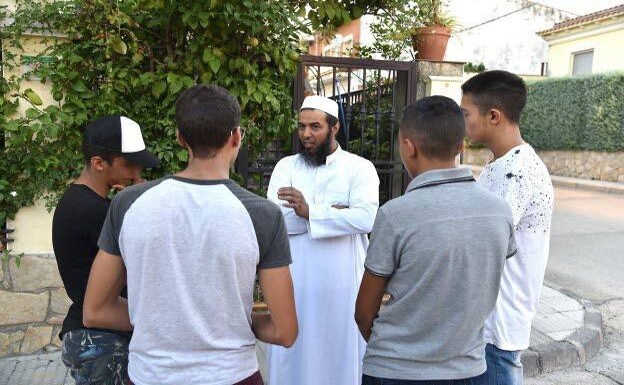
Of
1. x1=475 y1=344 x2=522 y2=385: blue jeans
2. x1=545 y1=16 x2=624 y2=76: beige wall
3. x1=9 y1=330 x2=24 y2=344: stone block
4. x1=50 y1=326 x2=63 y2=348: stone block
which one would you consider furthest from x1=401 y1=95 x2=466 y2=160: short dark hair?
x1=545 y1=16 x2=624 y2=76: beige wall

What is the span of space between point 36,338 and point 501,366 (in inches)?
139

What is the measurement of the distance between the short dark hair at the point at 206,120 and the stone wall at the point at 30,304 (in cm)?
297

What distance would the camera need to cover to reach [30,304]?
3.95 meters

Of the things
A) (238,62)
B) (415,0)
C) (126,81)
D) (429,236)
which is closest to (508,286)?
(429,236)

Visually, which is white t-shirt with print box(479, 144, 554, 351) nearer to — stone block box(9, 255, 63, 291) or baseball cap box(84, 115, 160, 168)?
baseball cap box(84, 115, 160, 168)

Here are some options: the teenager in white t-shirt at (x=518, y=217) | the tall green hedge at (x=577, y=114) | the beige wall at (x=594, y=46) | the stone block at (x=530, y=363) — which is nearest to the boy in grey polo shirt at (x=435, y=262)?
the teenager in white t-shirt at (x=518, y=217)

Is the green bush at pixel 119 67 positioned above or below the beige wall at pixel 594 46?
below

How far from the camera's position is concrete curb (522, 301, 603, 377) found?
168 inches

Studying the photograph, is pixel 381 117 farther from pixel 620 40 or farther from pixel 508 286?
pixel 620 40

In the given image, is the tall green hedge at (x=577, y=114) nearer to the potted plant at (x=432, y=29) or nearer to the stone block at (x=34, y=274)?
the potted plant at (x=432, y=29)

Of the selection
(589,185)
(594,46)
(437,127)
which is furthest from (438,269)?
(594,46)

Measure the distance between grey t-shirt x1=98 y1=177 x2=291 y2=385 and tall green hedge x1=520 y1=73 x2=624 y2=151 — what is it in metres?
18.6

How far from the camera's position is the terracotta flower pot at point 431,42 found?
5016 mm

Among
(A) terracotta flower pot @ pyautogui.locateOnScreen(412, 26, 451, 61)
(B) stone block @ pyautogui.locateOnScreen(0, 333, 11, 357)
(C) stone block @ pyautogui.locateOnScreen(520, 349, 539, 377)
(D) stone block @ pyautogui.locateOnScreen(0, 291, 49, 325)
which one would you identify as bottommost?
(C) stone block @ pyautogui.locateOnScreen(520, 349, 539, 377)
